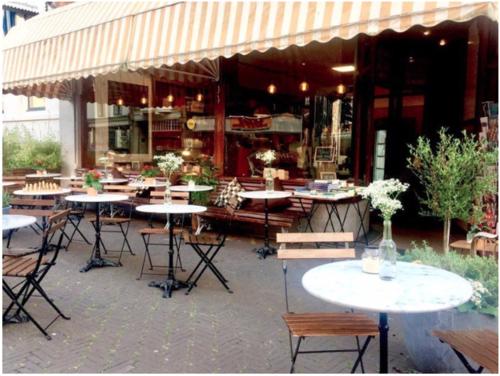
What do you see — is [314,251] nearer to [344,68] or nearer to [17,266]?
[17,266]

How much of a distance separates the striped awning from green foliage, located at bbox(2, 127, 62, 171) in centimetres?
238

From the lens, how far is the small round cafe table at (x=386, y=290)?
2.29 m

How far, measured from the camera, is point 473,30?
8461mm

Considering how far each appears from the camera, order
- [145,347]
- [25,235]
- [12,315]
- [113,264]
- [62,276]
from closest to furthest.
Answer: [145,347], [12,315], [62,276], [113,264], [25,235]

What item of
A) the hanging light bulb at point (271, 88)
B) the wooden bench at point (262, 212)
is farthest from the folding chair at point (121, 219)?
the hanging light bulb at point (271, 88)

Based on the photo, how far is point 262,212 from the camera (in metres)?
7.72

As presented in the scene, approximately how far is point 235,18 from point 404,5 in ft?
7.74

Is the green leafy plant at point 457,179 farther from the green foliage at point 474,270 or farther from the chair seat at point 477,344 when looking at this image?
the chair seat at point 477,344

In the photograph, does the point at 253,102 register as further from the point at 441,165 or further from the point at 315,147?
the point at 441,165

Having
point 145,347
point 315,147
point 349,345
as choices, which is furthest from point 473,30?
point 145,347

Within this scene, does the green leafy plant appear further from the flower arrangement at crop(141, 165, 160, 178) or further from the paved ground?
the flower arrangement at crop(141, 165, 160, 178)

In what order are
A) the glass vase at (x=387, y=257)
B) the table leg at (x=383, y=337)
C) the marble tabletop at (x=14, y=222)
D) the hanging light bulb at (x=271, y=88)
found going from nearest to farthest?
1. the table leg at (x=383, y=337)
2. the glass vase at (x=387, y=257)
3. the marble tabletop at (x=14, y=222)
4. the hanging light bulb at (x=271, y=88)

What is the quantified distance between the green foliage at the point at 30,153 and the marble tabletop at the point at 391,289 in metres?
10.7

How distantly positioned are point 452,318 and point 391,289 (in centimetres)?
78
